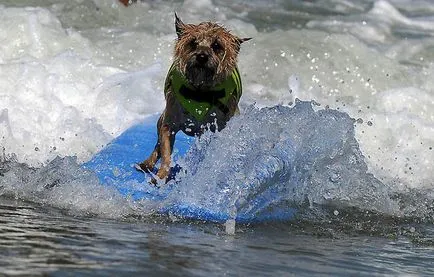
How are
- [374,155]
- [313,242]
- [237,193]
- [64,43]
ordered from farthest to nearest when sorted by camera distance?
[64,43] → [374,155] → [237,193] → [313,242]

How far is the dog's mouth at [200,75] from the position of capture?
627cm

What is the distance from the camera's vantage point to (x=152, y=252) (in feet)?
15.3

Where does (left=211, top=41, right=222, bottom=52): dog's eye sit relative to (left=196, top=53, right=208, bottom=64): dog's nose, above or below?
above

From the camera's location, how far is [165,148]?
643cm

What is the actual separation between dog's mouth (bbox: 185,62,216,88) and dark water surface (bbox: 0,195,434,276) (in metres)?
1.03

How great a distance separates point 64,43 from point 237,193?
479cm

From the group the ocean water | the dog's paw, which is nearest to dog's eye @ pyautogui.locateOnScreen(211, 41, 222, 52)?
the ocean water

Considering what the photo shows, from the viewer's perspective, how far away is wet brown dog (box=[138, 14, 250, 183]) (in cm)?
624

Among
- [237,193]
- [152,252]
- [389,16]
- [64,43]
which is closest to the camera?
[152,252]

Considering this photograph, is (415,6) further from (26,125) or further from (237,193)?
(237,193)

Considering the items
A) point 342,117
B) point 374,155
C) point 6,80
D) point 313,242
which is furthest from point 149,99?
point 313,242

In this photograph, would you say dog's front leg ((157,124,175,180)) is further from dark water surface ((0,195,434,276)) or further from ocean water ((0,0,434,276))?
dark water surface ((0,195,434,276))

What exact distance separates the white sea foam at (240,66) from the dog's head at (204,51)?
1608 mm

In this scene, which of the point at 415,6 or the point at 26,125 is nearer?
the point at 26,125
